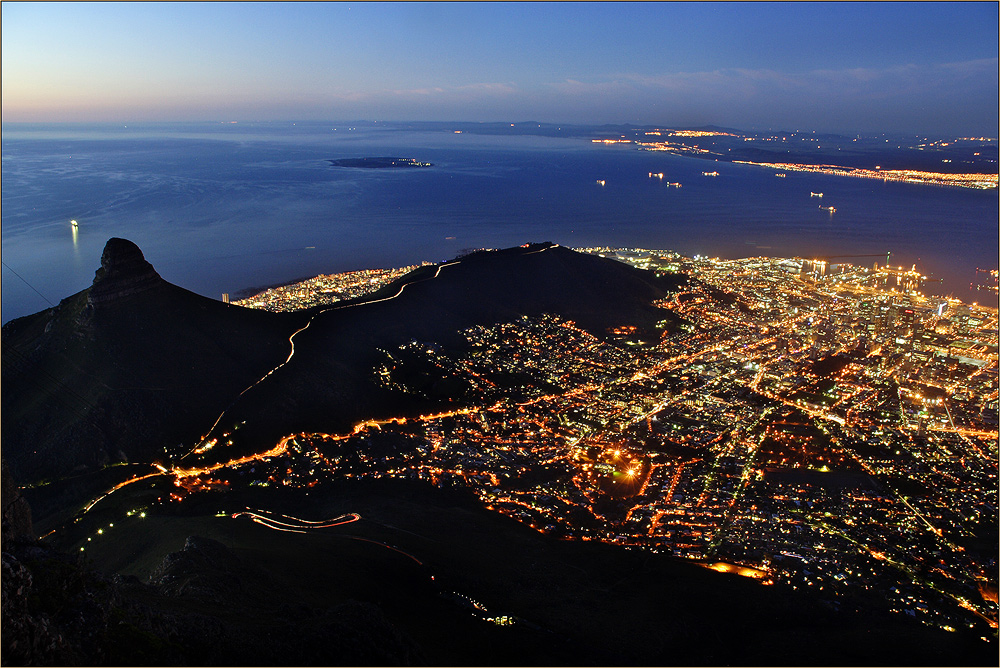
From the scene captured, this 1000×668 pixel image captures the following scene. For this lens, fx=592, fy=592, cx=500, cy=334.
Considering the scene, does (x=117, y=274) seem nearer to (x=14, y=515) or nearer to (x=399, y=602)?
(x=14, y=515)

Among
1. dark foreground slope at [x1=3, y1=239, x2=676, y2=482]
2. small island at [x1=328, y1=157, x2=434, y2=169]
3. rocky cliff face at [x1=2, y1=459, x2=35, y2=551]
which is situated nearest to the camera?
rocky cliff face at [x1=2, y1=459, x2=35, y2=551]

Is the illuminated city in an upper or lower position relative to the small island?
lower

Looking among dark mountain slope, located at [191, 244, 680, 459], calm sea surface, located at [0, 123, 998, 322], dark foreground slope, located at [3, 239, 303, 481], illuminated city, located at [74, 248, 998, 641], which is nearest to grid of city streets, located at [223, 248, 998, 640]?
illuminated city, located at [74, 248, 998, 641]

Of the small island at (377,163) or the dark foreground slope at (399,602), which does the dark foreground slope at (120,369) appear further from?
the small island at (377,163)

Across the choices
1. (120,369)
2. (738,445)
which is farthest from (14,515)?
(738,445)

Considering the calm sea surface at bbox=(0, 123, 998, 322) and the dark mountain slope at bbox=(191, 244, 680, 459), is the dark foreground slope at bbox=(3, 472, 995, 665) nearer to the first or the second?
Answer: the dark mountain slope at bbox=(191, 244, 680, 459)

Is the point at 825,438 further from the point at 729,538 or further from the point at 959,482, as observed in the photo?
the point at 729,538
